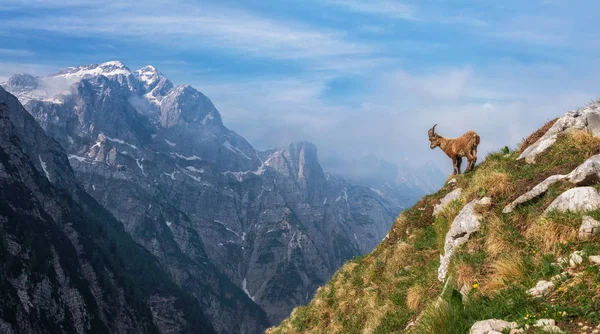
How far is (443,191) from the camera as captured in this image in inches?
816

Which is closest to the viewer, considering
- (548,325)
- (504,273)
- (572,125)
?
(548,325)

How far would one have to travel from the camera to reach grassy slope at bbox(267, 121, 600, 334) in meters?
8.45

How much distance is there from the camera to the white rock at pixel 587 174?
11344 mm

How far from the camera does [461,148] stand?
22.8m

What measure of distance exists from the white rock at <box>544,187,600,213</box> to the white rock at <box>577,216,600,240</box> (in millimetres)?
468

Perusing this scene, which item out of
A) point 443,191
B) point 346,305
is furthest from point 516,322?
point 443,191

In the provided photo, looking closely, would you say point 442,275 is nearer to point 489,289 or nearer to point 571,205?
point 489,289

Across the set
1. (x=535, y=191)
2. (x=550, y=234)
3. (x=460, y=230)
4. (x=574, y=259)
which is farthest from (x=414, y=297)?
(x=574, y=259)

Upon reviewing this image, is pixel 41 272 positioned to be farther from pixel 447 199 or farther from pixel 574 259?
pixel 574 259

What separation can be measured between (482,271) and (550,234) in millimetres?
1876

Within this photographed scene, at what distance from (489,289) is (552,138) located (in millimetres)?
9747

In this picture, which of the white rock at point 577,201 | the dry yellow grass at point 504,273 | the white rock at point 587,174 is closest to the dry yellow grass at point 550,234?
the white rock at point 577,201

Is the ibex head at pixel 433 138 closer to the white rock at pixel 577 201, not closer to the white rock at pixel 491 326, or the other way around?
the white rock at pixel 577 201

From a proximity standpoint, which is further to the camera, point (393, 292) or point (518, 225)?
point (393, 292)
